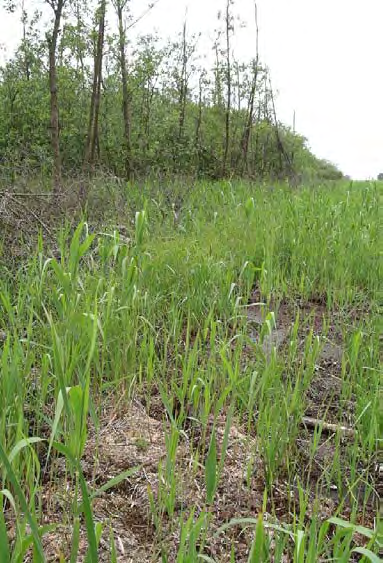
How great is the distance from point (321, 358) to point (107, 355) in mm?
1159

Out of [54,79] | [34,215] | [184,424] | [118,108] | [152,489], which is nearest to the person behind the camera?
[152,489]

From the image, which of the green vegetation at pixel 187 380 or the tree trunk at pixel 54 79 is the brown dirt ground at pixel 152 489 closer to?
the green vegetation at pixel 187 380

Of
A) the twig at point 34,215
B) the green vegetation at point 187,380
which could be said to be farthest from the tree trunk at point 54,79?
the twig at point 34,215

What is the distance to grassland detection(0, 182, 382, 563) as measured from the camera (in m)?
1.36

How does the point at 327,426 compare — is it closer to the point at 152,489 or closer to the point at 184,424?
the point at 184,424

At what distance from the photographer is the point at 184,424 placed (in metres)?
2.01

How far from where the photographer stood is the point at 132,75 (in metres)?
11.9

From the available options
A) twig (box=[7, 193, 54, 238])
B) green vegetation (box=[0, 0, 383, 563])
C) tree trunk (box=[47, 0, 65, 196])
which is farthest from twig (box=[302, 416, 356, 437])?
tree trunk (box=[47, 0, 65, 196])

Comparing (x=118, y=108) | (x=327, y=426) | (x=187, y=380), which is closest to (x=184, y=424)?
(x=187, y=380)

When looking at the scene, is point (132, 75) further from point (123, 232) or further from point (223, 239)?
point (223, 239)

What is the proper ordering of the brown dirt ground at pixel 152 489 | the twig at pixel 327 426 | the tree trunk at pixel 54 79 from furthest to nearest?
the tree trunk at pixel 54 79 < the twig at pixel 327 426 < the brown dirt ground at pixel 152 489

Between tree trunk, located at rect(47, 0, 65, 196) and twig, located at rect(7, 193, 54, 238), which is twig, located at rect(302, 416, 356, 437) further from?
tree trunk, located at rect(47, 0, 65, 196)

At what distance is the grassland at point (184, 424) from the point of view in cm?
136

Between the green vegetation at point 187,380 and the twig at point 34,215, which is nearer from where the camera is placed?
the green vegetation at point 187,380
